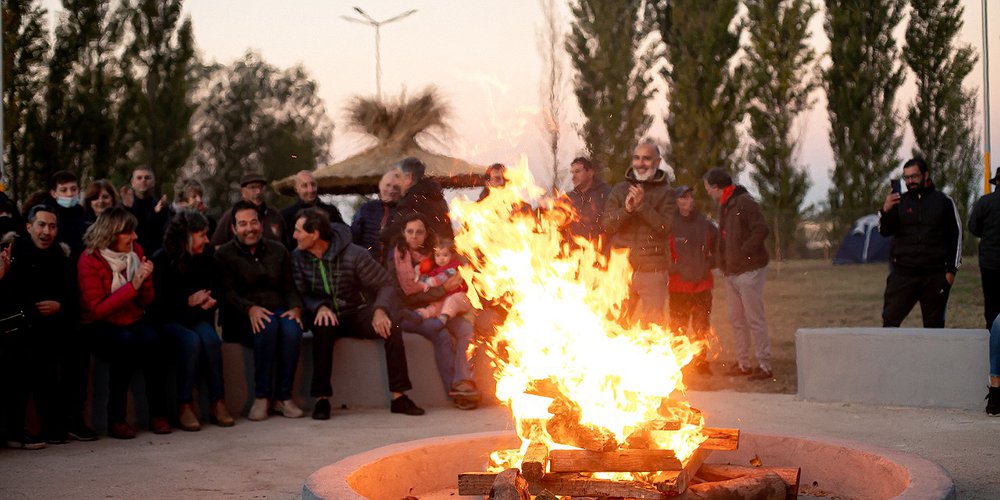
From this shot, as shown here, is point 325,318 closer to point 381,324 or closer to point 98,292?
point 381,324

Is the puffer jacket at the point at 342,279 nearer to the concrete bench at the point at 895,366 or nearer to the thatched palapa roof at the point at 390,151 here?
the concrete bench at the point at 895,366

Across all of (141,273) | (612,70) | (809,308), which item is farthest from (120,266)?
(612,70)

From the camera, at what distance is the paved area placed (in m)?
6.32

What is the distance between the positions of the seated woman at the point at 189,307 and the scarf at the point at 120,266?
35 centimetres

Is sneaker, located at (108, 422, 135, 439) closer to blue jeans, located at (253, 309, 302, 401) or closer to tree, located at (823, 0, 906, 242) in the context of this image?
blue jeans, located at (253, 309, 302, 401)

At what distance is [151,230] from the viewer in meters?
11.3

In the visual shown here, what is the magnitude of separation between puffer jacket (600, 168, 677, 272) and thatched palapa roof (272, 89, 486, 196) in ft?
14.4

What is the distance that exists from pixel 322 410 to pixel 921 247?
5.53m

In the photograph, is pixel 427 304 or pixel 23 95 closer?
pixel 427 304

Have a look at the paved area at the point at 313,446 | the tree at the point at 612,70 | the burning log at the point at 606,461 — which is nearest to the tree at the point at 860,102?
the tree at the point at 612,70

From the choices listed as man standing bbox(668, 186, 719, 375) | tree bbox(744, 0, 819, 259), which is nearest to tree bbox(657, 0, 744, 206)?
tree bbox(744, 0, 819, 259)

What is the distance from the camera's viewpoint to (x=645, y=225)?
10.0m

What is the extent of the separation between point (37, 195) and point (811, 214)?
2527cm

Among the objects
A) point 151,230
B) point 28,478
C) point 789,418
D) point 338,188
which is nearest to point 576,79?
point 338,188
